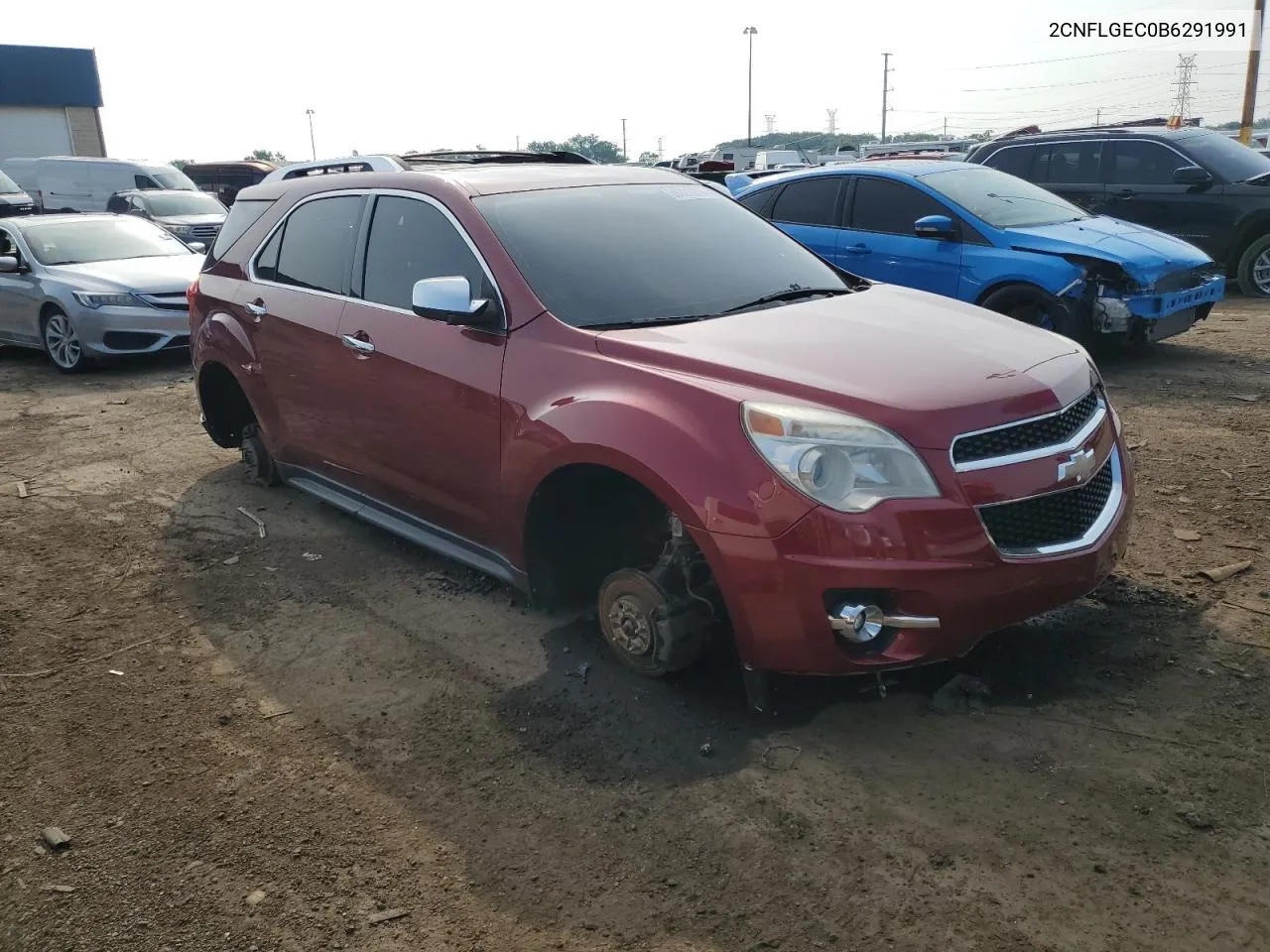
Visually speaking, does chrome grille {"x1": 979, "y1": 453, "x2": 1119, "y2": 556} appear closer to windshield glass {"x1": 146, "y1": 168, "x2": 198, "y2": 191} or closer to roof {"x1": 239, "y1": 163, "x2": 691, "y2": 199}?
roof {"x1": 239, "y1": 163, "x2": 691, "y2": 199}

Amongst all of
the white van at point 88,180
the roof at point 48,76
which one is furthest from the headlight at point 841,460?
the roof at point 48,76

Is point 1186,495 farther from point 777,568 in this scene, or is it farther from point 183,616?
point 183,616

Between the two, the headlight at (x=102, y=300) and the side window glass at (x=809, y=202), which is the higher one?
the side window glass at (x=809, y=202)

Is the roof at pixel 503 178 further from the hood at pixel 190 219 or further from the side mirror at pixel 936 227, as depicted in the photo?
the hood at pixel 190 219

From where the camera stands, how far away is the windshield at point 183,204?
19.5 meters

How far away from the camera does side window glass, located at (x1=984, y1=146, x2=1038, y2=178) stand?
11.8 meters

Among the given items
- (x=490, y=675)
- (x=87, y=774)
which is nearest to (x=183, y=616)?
(x=87, y=774)

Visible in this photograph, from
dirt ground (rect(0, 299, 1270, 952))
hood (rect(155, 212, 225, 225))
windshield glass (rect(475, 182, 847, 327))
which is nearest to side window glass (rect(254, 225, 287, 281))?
dirt ground (rect(0, 299, 1270, 952))

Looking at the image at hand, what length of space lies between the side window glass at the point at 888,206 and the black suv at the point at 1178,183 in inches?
145

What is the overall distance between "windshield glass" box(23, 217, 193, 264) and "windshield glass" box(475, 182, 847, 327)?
823 cm

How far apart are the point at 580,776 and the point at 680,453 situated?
1.02 meters

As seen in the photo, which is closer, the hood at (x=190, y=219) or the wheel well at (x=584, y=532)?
the wheel well at (x=584, y=532)

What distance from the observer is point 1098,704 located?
336 cm

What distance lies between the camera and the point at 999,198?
846cm
